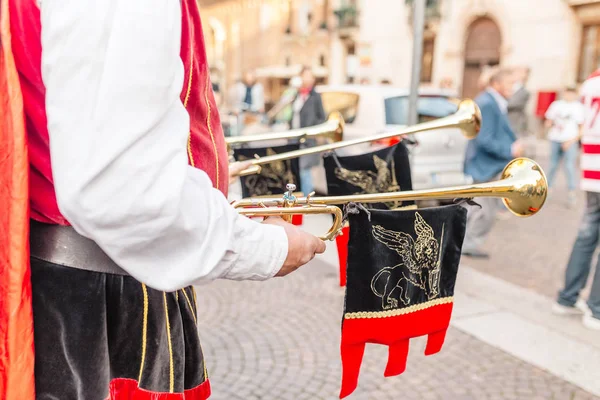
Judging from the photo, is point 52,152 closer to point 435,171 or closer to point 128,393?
point 128,393

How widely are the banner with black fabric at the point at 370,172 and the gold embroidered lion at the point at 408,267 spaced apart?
2.76 feet

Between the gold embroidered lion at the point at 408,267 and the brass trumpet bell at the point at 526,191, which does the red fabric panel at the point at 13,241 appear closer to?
the gold embroidered lion at the point at 408,267

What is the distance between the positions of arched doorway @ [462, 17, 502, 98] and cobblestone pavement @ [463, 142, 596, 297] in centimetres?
1183

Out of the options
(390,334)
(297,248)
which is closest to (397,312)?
(390,334)

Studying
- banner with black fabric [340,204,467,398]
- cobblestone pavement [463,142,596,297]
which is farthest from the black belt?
cobblestone pavement [463,142,596,297]

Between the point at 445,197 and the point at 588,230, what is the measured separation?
2.74 metres

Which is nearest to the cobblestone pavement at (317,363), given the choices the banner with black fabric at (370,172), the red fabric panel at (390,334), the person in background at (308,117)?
the banner with black fabric at (370,172)

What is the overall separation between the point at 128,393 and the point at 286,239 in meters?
0.51

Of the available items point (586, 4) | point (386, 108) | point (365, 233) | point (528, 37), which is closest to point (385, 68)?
point (528, 37)

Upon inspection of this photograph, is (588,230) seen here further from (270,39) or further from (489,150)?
(270,39)

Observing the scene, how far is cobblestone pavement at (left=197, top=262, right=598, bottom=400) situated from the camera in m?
3.04

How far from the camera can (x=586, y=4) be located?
52.1 feet

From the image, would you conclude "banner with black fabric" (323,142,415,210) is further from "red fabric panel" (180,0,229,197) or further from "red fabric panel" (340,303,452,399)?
"red fabric panel" (180,0,229,197)

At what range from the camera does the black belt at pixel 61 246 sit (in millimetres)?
1127
